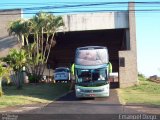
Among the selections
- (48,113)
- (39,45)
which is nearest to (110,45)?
(39,45)

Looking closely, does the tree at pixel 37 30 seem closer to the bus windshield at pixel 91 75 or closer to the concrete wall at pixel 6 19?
the concrete wall at pixel 6 19

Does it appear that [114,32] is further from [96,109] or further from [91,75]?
[96,109]

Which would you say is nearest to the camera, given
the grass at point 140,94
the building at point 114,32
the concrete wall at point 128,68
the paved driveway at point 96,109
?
the paved driveway at point 96,109

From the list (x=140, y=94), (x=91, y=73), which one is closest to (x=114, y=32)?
(x=140, y=94)

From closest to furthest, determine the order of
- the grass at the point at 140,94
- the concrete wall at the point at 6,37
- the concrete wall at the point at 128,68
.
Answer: the grass at the point at 140,94 → the concrete wall at the point at 128,68 → the concrete wall at the point at 6,37

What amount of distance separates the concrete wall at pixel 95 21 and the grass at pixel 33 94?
680 centimetres

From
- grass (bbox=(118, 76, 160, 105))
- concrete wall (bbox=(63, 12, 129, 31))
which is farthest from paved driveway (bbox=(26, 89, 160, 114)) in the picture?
concrete wall (bbox=(63, 12, 129, 31))

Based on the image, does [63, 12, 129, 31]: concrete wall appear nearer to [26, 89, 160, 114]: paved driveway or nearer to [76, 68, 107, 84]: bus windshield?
[76, 68, 107, 84]: bus windshield

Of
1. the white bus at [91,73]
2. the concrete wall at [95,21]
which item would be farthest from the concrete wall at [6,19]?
the white bus at [91,73]

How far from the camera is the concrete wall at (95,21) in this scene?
1959 inches

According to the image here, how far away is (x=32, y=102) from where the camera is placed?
106ft

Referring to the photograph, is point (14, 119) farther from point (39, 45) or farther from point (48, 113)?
point (39, 45)

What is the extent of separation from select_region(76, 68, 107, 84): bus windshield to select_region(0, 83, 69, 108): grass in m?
2.69

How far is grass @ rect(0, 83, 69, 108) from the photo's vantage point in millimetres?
32141
